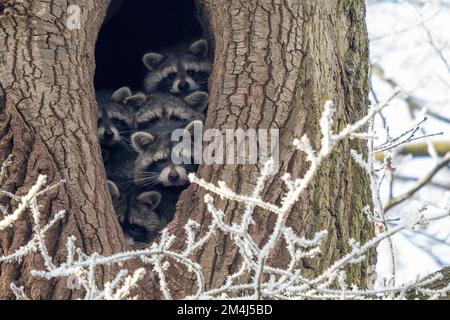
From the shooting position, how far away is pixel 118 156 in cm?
528

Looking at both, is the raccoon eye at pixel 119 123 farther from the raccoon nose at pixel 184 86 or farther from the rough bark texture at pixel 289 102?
the rough bark texture at pixel 289 102

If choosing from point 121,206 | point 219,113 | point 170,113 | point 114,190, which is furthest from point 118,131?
point 219,113

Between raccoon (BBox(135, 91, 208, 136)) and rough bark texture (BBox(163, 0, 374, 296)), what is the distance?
4.70 feet

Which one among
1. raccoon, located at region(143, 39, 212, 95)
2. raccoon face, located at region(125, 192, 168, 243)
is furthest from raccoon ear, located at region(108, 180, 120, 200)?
raccoon, located at region(143, 39, 212, 95)

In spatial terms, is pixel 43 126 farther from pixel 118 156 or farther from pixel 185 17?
pixel 185 17

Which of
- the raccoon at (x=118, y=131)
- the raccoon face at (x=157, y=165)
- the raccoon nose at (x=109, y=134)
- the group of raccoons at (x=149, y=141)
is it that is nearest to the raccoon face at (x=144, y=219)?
the group of raccoons at (x=149, y=141)

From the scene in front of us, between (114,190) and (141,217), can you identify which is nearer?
(114,190)

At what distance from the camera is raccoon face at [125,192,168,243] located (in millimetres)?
4836

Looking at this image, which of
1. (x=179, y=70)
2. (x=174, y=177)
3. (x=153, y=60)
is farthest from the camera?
(x=153, y=60)

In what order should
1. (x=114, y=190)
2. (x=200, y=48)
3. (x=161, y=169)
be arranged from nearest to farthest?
(x=114, y=190)
(x=161, y=169)
(x=200, y=48)

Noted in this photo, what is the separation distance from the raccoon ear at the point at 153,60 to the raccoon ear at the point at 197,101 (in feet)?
2.50

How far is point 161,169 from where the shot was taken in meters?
4.97

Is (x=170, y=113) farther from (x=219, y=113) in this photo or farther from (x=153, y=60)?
(x=219, y=113)

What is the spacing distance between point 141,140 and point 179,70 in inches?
39.8
